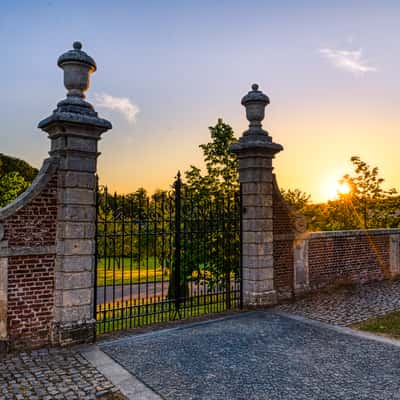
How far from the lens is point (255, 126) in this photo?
9055 mm

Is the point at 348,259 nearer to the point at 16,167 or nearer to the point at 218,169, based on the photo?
the point at 218,169

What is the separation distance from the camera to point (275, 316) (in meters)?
8.11

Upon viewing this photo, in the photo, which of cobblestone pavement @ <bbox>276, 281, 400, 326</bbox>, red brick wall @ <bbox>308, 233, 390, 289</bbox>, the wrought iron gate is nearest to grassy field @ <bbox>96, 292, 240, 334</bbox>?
the wrought iron gate

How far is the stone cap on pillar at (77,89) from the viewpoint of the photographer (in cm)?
648

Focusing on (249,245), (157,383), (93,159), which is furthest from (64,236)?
(249,245)

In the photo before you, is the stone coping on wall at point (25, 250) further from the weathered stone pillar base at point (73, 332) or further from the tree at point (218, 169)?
the tree at point (218, 169)

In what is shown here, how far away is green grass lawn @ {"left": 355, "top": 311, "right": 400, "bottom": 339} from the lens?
22.9 feet

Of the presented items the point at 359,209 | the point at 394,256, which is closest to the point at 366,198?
the point at 359,209

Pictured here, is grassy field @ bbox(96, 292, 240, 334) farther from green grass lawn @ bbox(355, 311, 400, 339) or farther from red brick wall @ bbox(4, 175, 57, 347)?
green grass lawn @ bbox(355, 311, 400, 339)

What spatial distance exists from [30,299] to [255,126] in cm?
601

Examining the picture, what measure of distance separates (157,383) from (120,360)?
1.02 m

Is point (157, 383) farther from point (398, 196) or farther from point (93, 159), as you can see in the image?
point (398, 196)

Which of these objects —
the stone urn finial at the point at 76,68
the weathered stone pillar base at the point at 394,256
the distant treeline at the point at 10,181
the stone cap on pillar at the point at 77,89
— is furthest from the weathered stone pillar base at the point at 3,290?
the distant treeline at the point at 10,181

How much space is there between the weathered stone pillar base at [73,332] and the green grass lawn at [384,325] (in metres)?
4.99
